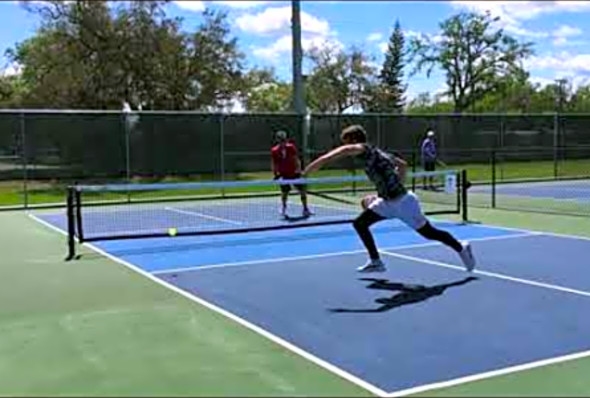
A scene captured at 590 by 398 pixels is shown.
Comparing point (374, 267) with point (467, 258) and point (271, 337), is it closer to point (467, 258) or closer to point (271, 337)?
point (467, 258)

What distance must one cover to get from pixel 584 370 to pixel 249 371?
2192mm

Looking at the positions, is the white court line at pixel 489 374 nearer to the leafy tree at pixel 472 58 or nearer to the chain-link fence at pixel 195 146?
the chain-link fence at pixel 195 146

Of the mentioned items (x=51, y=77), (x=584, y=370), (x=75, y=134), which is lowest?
(x=584, y=370)

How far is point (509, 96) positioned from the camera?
187 ft

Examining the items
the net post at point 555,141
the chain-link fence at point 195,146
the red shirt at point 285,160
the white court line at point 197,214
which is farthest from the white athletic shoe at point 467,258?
the net post at point 555,141

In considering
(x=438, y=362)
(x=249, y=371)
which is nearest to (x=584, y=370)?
(x=438, y=362)

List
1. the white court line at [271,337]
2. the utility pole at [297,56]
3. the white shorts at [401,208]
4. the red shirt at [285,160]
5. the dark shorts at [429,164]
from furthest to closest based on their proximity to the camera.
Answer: the utility pole at [297,56] → the dark shorts at [429,164] → the red shirt at [285,160] → the white shorts at [401,208] → the white court line at [271,337]

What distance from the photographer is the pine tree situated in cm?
5353

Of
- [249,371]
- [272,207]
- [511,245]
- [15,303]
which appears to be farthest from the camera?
[272,207]

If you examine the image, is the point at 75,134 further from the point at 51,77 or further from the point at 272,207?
the point at 51,77

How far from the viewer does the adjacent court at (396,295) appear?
5.94m

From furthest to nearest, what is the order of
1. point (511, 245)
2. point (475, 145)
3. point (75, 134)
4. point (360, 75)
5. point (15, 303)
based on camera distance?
point (360, 75), point (475, 145), point (75, 134), point (511, 245), point (15, 303)

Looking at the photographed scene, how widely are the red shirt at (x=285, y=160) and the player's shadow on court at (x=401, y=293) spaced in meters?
7.21

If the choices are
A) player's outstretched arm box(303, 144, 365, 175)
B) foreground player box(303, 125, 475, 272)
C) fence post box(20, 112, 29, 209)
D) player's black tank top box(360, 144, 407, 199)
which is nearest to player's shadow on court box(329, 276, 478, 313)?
foreground player box(303, 125, 475, 272)
